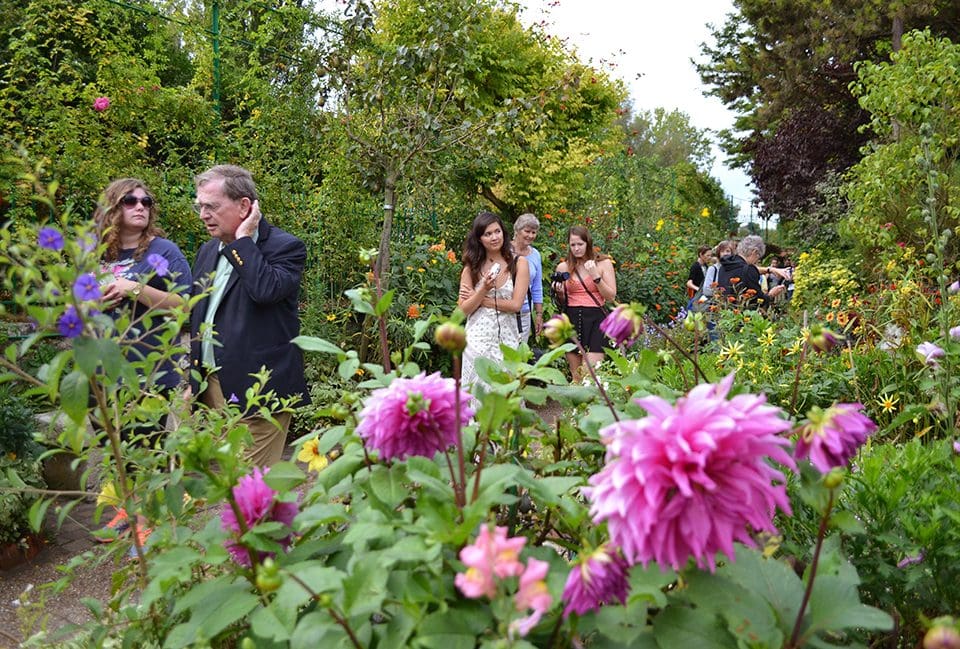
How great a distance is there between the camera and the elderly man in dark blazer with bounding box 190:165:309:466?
2.75m

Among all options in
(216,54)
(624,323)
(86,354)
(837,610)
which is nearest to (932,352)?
(624,323)

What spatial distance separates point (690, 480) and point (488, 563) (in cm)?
21

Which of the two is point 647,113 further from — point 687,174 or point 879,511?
point 879,511

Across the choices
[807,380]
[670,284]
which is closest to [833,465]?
[807,380]

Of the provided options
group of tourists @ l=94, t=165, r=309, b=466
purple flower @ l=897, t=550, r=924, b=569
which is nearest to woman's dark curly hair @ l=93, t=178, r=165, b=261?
group of tourists @ l=94, t=165, r=309, b=466

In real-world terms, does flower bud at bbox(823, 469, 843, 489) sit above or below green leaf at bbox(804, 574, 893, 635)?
above

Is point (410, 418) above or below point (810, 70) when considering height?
below

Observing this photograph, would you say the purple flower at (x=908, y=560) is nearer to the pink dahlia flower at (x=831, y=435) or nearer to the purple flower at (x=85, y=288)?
the pink dahlia flower at (x=831, y=435)

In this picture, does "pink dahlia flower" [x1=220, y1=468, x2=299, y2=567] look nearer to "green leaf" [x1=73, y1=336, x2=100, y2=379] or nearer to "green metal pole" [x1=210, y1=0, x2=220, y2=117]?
"green leaf" [x1=73, y1=336, x2=100, y2=379]

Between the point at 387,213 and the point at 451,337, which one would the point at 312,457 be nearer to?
the point at 451,337

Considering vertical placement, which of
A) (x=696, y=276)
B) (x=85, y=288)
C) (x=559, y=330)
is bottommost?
(x=85, y=288)

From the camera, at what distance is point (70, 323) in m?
1.00

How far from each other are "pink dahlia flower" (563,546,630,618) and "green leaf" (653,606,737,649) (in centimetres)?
8

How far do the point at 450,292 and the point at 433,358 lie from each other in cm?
62
